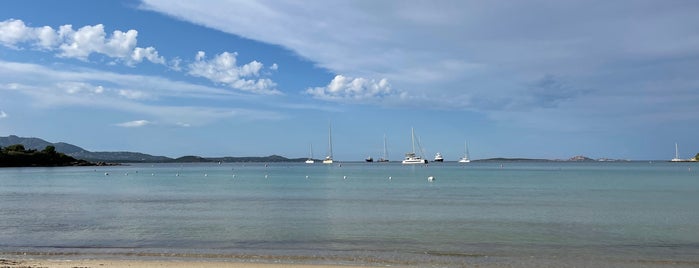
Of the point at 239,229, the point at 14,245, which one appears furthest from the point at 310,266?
the point at 14,245

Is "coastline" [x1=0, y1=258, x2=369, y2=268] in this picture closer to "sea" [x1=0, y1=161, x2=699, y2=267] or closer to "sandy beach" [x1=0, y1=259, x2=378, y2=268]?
"sandy beach" [x1=0, y1=259, x2=378, y2=268]

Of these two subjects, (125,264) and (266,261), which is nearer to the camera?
(125,264)

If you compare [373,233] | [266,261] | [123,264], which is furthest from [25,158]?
[266,261]

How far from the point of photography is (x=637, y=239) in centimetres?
2067

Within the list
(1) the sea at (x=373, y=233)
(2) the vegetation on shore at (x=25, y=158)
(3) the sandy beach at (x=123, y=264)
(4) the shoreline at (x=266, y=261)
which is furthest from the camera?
(2) the vegetation on shore at (x=25, y=158)

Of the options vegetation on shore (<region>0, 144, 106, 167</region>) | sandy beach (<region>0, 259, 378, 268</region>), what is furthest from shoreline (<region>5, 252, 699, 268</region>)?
vegetation on shore (<region>0, 144, 106, 167</region>)

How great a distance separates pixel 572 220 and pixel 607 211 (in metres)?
6.01

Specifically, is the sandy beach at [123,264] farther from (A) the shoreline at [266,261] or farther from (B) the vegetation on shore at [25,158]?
(B) the vegetation on shore at [25,158]

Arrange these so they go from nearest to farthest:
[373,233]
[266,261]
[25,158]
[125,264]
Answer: [125,264] → [266,261] → [373,233] → [25,158]

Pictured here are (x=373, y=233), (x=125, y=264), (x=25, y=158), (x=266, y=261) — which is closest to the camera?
(x=125, y=264)

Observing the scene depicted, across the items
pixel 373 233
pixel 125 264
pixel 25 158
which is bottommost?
pixel 373 233

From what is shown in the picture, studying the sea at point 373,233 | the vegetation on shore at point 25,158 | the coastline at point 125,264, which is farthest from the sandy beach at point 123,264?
the vegetation on shore at point 25,158

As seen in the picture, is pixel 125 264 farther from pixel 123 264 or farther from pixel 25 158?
pixel 25 158

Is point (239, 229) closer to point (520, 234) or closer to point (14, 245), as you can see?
point (14, 245)
